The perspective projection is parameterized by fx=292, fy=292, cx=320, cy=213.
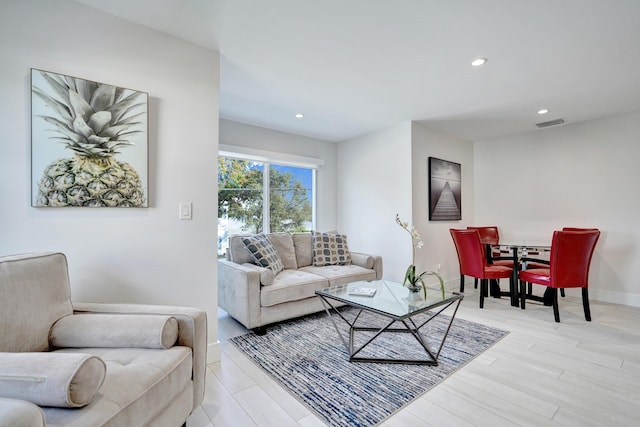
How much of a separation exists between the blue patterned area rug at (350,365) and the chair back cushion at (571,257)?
3.00ft

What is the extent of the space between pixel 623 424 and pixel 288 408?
1.79m

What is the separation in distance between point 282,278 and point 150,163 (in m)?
1.64

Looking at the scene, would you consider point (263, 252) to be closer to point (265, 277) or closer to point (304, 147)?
point (265, 277)

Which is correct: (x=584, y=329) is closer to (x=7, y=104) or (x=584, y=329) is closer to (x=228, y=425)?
(x=228, y=425)

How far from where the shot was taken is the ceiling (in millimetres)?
1823

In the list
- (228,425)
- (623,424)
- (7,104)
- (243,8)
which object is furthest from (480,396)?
(7,104)

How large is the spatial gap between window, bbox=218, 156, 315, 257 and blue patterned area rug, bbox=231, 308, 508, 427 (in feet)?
5.46

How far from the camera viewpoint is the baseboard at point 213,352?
2205 millimetres

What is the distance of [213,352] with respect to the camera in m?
2.23

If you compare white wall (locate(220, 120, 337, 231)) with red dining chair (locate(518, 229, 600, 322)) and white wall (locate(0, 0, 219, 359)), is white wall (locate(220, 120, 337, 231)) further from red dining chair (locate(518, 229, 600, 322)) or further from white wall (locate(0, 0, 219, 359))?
red dining chair (locate(518, 229, 600, 322))

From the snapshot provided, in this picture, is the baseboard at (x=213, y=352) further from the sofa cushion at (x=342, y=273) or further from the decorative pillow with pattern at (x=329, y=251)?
the decorative pillow with pattern at (x=329, y=251)

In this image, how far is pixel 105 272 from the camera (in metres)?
1.84

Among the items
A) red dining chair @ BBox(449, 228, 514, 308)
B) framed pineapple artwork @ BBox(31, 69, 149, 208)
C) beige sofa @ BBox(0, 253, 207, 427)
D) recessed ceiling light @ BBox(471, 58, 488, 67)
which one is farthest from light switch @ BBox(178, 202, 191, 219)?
red dining chair @ BBox(449, 228, 514, 308)

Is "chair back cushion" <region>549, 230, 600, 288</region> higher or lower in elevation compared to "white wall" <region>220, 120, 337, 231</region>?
lower
